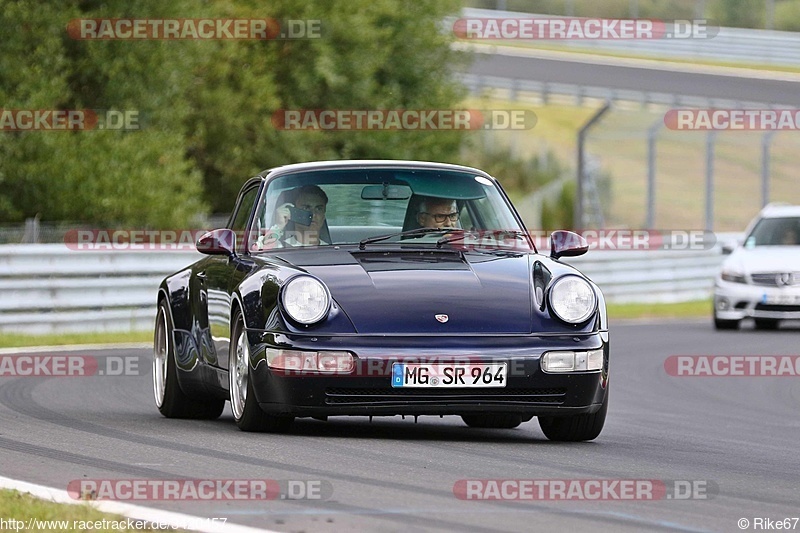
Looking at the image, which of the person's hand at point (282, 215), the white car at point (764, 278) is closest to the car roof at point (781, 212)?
the white car at point (764, 278)

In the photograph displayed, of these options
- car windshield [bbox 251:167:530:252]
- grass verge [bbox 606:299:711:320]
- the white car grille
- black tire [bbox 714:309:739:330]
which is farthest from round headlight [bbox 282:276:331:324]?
grass verge [bbox 606:299:711:320]

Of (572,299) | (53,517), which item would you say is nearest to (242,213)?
(572,299)

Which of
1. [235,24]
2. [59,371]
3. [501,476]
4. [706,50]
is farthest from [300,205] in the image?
[706,50]

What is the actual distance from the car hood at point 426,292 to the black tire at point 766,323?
1391 cm

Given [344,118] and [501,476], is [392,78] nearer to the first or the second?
[344,118]

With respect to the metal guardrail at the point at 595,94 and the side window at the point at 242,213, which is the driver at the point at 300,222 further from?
the metal guardrail at the point at 595,94

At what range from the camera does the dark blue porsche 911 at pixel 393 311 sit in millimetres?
7996

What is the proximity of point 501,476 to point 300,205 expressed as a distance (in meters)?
2.78

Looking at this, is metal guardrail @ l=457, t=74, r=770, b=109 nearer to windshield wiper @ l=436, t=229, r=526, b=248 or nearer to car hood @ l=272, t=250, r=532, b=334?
windshield wiper @ l=436, t=229, r=526, b=248

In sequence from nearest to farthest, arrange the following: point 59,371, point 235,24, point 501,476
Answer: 1. point 501,476
2. point 59,371
3. point 235,24

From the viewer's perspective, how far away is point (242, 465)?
707 cm

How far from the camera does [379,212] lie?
30.3ft

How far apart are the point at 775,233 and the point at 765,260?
0.96 m

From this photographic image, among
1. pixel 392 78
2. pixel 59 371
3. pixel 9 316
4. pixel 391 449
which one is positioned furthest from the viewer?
pixel 392 78
